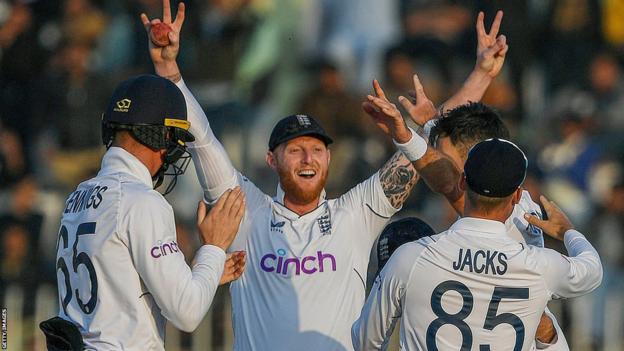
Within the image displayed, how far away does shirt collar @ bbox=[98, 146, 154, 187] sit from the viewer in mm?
5883

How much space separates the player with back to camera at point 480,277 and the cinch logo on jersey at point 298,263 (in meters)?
1.34

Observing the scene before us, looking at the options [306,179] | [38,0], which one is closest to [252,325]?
[306,179]

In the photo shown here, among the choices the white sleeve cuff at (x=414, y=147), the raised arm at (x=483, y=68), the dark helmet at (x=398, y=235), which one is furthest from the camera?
the raised arm at (x=483, y=68)

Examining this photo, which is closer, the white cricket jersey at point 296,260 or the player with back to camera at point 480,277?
the player with back to camera at point 480,277

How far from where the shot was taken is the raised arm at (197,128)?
281 inches

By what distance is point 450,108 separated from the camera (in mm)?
7199

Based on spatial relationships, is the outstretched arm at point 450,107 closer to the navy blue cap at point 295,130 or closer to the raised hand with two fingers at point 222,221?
the navy blue cap at point 295,130

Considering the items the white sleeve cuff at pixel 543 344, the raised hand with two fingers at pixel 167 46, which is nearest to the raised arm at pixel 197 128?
the raised hand with two fingers at pixel 167 46

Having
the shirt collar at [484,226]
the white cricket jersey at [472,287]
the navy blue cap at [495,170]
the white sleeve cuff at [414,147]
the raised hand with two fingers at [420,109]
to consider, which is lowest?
the white cricket jersey at [472,287]

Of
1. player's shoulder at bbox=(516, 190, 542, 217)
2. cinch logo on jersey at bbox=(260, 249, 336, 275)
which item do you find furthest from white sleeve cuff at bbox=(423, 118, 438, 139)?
cinch logo on jersey at bbox=(260, 249, 336, 275)

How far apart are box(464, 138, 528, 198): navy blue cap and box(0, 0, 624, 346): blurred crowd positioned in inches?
251

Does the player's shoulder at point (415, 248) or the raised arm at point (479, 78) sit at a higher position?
the raised arm at point (479, 78)

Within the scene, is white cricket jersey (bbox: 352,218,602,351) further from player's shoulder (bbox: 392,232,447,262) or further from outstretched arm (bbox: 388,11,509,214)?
outstretched arm (bbox: 388,11,509,214)

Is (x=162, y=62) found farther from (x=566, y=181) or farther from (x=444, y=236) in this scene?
(x=566, y=181)
